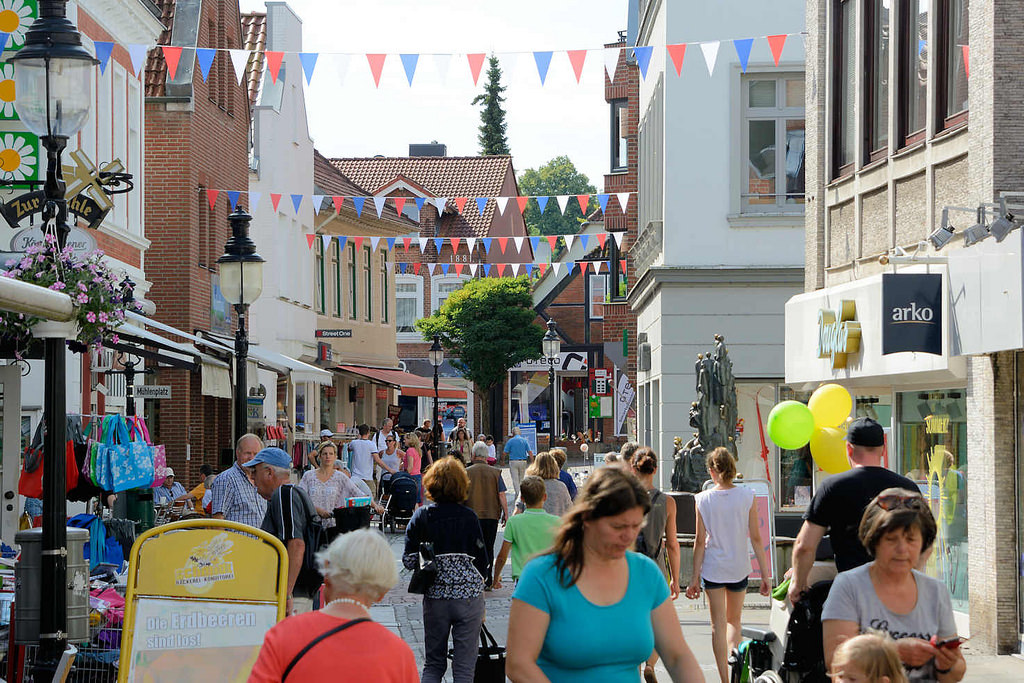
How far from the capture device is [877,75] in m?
16.3

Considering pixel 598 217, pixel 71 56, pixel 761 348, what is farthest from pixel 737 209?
pixel 598 217

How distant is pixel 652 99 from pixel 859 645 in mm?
24277

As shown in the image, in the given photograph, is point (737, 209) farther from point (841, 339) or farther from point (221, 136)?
point (221, 136)

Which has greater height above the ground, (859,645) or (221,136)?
(221,136)

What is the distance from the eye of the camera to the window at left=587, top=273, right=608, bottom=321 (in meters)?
74.5

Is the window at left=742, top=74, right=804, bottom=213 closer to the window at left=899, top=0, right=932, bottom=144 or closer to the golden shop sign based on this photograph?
the golden shop sign

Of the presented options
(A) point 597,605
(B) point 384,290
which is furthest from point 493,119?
(A) point 597,605

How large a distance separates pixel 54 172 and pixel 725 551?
517 centimetres

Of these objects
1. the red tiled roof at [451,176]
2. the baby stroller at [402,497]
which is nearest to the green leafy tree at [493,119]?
the red tiled roof at [451,176]

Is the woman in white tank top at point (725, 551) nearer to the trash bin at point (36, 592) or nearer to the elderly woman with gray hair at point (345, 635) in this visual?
the trash bin at point (36, 592)

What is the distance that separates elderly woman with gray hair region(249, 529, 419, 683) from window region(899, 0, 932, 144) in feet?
35.3

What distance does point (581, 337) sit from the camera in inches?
2965

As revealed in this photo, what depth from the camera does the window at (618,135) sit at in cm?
3890

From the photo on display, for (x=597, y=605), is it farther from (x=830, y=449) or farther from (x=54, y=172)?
(x=830, y=449)
